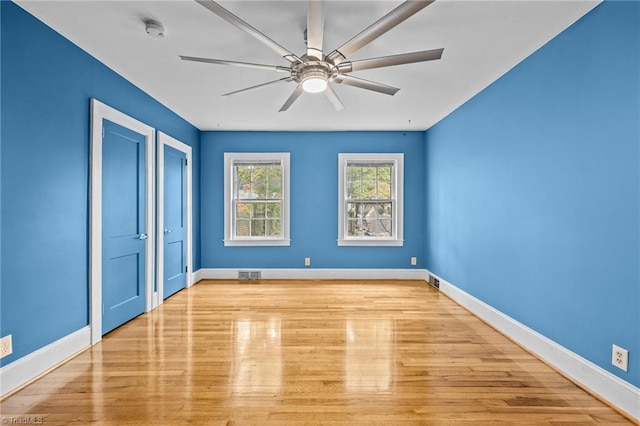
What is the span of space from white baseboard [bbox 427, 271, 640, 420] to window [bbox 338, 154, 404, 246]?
7.17 ft

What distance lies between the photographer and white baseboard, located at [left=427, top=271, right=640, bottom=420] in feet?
5.95

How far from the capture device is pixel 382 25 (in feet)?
5.59

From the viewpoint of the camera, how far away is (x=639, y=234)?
175 centimetres

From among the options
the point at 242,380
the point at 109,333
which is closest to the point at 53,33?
the point at 109,333

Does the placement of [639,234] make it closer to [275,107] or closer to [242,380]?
[242,380]

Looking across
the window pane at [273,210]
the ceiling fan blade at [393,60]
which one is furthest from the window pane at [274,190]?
the ceiling fan blade at [393,60]

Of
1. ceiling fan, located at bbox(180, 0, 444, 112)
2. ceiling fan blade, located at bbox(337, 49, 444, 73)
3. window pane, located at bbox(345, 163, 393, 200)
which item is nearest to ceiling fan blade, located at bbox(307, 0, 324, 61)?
ceiling fan, located at bbox(180, 0, 444, 112)

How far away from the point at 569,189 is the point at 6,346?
13.4 feet

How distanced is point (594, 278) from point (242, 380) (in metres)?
2.56

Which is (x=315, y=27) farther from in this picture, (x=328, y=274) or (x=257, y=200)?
(x=328, y=274)

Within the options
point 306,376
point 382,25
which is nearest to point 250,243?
point 306,376

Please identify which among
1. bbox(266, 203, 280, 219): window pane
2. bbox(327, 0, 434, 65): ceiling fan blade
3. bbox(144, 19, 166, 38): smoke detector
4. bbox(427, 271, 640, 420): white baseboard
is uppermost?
bbox(144, 19, 166, 38): smoke detector

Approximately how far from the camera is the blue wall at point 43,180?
2.01 m

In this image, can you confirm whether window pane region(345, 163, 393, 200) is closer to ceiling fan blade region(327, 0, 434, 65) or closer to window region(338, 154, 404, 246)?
window region(338, 154, 404, 246)
